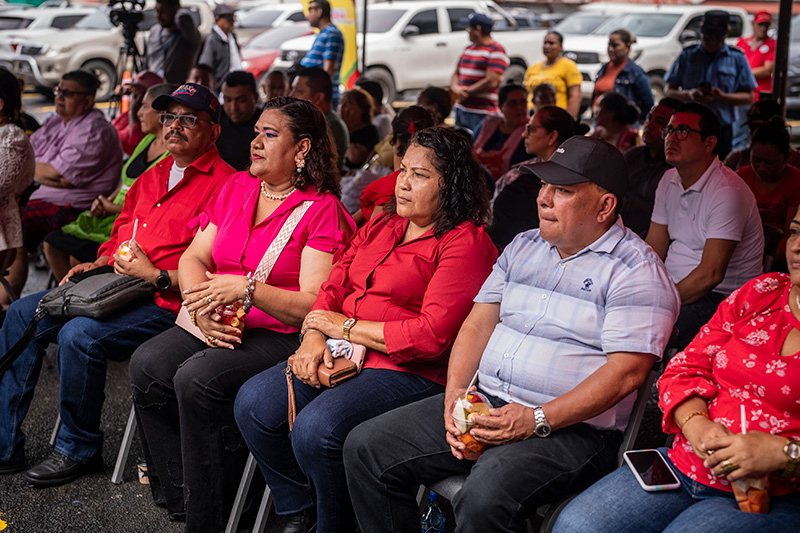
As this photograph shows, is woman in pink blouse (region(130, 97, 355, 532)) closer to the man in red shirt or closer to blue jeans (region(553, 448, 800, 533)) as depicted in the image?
the man in red shirt

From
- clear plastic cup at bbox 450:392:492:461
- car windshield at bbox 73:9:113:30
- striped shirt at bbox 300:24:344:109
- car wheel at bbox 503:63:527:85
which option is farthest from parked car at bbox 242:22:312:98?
clear plastic cup at bbox 450:392:492:461

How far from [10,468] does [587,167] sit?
286cm

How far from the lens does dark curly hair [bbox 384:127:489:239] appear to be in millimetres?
2984

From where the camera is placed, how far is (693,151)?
3.73 metres

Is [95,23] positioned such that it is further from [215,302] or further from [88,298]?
[215,302]

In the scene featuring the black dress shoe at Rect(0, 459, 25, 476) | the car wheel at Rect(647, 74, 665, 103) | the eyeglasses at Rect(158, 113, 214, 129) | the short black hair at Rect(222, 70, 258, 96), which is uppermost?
the eyeglasses at Rect(158, 113, 214, 129)

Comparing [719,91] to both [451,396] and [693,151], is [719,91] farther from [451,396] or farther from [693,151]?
[451,396]

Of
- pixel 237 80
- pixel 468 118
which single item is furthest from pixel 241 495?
pixel 468 118

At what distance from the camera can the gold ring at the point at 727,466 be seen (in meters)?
2.06

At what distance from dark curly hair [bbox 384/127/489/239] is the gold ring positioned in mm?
1249

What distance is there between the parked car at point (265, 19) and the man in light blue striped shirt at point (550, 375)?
14017 millimetres

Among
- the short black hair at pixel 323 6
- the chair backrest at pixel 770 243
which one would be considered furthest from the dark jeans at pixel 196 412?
the short black hair at pixel 323 6

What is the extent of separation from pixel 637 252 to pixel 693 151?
1405 millimetres

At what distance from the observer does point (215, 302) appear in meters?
3.12
